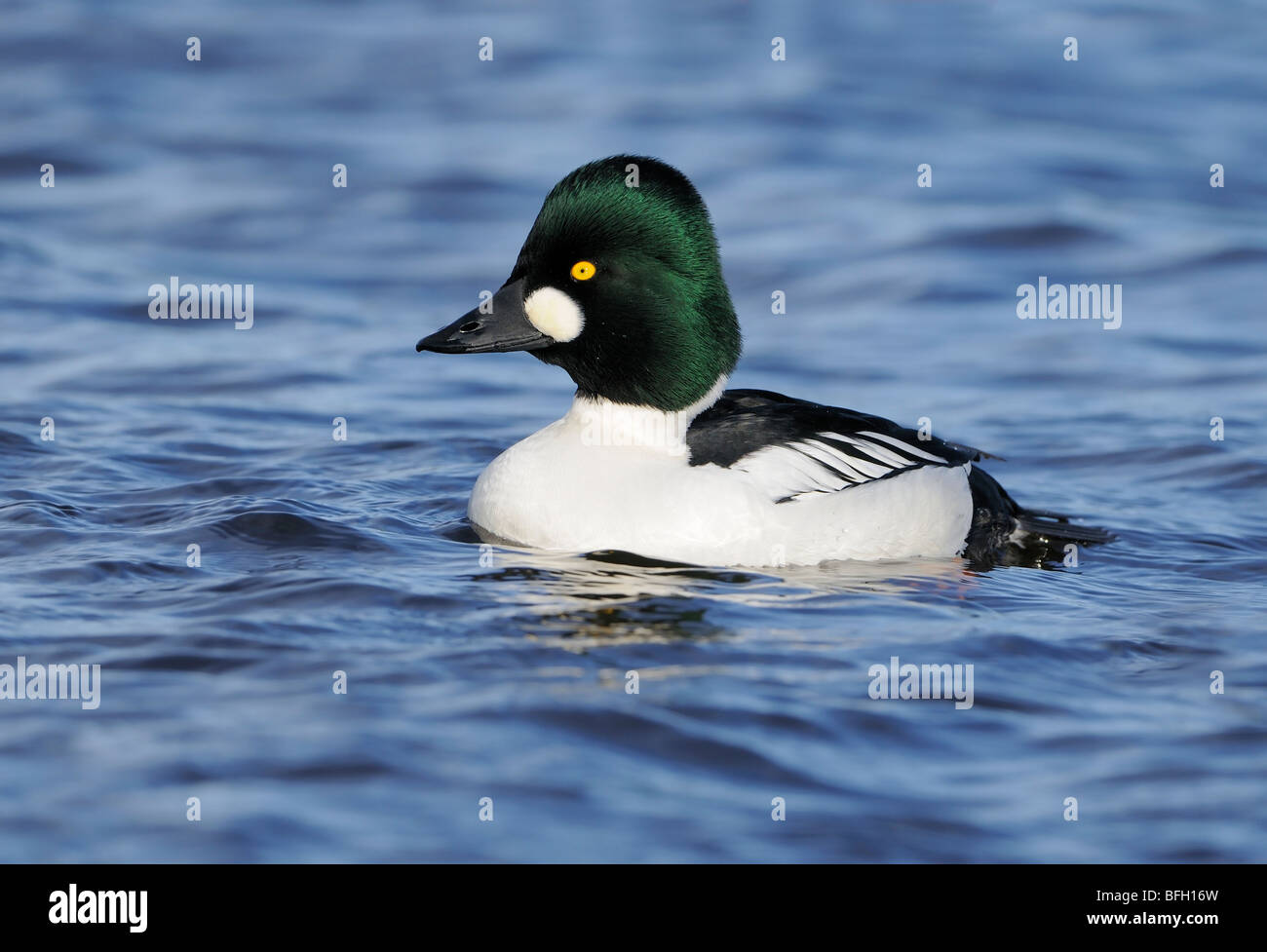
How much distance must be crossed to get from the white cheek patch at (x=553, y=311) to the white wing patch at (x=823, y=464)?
96 centimetres

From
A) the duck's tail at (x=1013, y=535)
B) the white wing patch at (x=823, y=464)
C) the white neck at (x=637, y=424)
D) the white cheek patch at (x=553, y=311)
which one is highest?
the white cheek patch at (x=553, y=311)

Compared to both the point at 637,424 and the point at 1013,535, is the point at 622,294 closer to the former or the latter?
the point at 637,424

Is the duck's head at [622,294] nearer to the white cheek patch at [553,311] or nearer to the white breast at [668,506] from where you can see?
the white cheek patch at [553,311]

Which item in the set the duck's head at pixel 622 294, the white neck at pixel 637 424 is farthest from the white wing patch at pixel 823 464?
the duck's head at pixel 622 294

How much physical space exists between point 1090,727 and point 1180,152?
37.3 feet

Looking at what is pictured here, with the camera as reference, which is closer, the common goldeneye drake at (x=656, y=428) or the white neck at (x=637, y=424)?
the common goldeneye drake at (x=656, y=428)

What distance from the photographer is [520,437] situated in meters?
10.1

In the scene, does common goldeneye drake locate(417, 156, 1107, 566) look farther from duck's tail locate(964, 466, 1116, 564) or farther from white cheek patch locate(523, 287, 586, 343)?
duck's tail locate(964, 466, 1116, 564)

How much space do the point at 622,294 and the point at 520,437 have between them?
2990mm

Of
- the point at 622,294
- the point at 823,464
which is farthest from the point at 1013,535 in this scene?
the point at 622,294

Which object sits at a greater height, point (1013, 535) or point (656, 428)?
point (656, 428)

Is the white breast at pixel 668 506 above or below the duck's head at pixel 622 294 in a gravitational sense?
below

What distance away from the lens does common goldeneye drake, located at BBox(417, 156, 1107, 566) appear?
23.2 feet

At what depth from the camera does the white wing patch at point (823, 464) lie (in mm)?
7160
